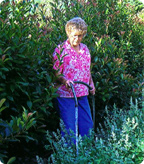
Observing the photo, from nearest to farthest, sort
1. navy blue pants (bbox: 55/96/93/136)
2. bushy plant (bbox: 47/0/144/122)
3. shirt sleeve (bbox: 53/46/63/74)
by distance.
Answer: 1. shirt sleeve (bbox: 53/46/63/74)
2. navy blue pants (bbox: 55/96/93/136)
3. bushy plant (bbox: 47/0/144/122)

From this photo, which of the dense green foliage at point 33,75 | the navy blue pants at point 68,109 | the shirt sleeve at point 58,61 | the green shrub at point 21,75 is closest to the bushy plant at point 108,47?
the dense green foliage at point 33,75

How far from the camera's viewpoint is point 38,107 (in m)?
3.08

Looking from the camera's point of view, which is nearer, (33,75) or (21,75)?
(21,75)

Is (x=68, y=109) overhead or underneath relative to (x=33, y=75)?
underneath

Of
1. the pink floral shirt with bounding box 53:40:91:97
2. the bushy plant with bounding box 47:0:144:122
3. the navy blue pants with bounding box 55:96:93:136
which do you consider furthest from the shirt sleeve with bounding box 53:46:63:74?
the bushy plant with bounding box 47:0:144:122

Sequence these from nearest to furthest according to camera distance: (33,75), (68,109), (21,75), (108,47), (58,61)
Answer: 1. (21,75)
2. (33,75)
3. (58,61)
4. (68,109)
5. (108,47)

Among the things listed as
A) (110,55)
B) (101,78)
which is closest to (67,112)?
(101,78)

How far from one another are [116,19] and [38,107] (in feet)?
13.7

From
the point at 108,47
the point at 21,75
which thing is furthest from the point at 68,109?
the point at 108,47

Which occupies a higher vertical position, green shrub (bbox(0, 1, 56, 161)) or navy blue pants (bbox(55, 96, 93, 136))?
green shrub (bbox(0, 1, 56, 161))

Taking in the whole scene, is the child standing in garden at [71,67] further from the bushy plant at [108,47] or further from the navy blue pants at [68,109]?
the bushy plant at [108,47]

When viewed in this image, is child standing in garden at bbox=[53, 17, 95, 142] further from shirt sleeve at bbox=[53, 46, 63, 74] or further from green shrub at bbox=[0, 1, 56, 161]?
green shrub at bbox=[0, 1, 56, 161]

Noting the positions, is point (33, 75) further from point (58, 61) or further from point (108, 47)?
point (108, 47)

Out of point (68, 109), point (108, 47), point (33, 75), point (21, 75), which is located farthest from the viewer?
point (108, 47)
